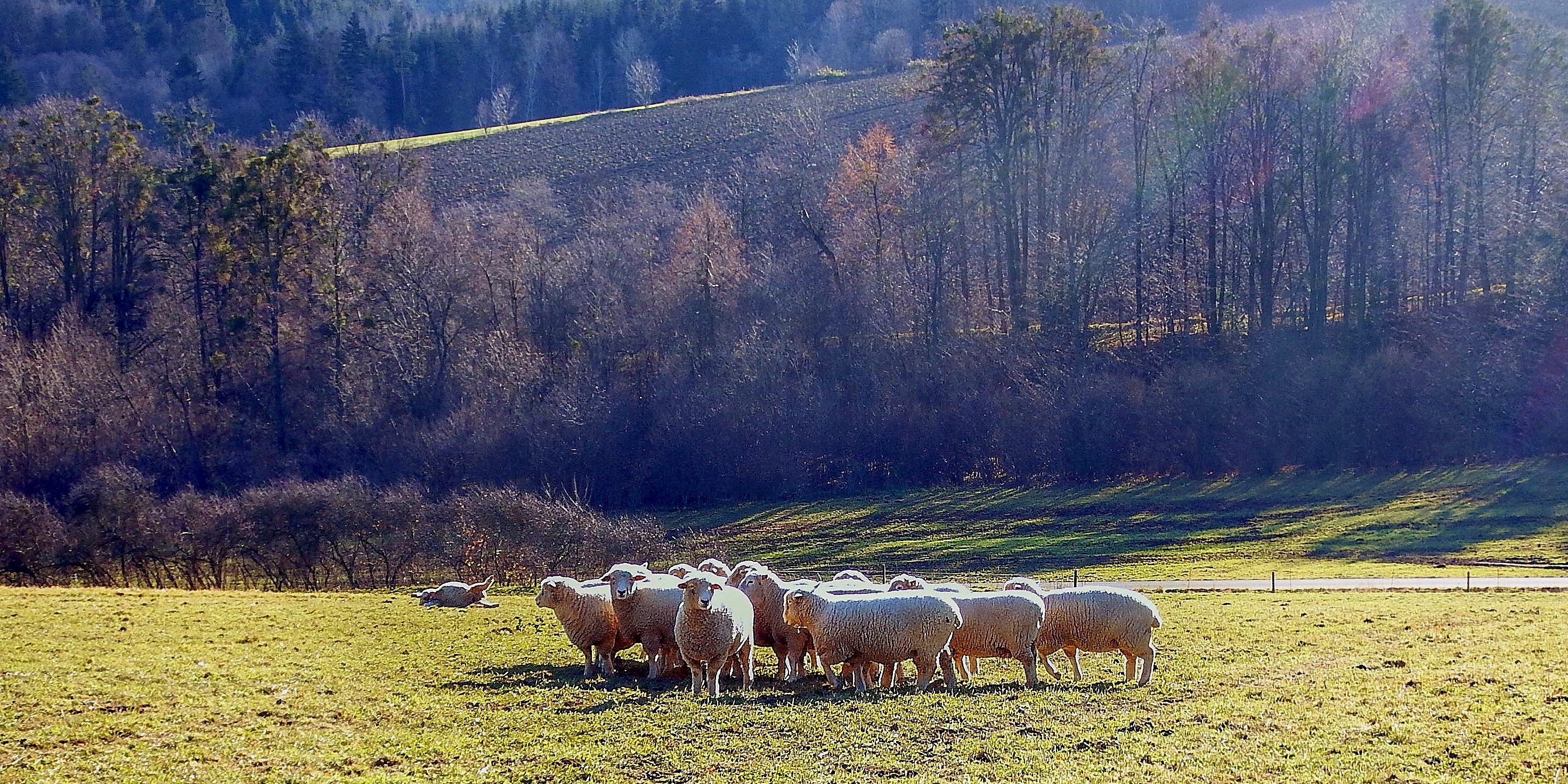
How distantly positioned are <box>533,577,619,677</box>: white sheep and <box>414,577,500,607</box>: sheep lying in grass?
28.1 ft

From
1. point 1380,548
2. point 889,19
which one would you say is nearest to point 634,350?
point 1380,548

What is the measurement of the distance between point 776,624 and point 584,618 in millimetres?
2816

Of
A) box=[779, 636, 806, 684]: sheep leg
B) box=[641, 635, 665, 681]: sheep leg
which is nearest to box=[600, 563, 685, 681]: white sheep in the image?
box=[641, 635, 665, 681]: sheep leg

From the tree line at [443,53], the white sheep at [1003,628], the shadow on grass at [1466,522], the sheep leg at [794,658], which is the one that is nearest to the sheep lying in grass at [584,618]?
the sheep leg at [794,658]

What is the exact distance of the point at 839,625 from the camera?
1711cm

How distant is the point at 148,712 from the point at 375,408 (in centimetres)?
4919

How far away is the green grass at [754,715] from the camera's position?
12.7m

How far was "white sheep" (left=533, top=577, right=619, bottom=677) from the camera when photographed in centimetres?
1916

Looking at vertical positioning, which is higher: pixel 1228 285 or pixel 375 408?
pixel 1228 285

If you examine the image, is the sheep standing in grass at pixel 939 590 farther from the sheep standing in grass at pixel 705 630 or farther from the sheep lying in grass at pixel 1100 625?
the sheep standing in grass at pixel 705 630

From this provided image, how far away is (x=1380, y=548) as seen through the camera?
4034 centimetres

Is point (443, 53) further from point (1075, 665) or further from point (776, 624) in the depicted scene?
point (1075, 665)

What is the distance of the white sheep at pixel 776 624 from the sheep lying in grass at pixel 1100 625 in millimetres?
3390

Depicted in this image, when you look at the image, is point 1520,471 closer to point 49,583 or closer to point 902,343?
point 902,343
